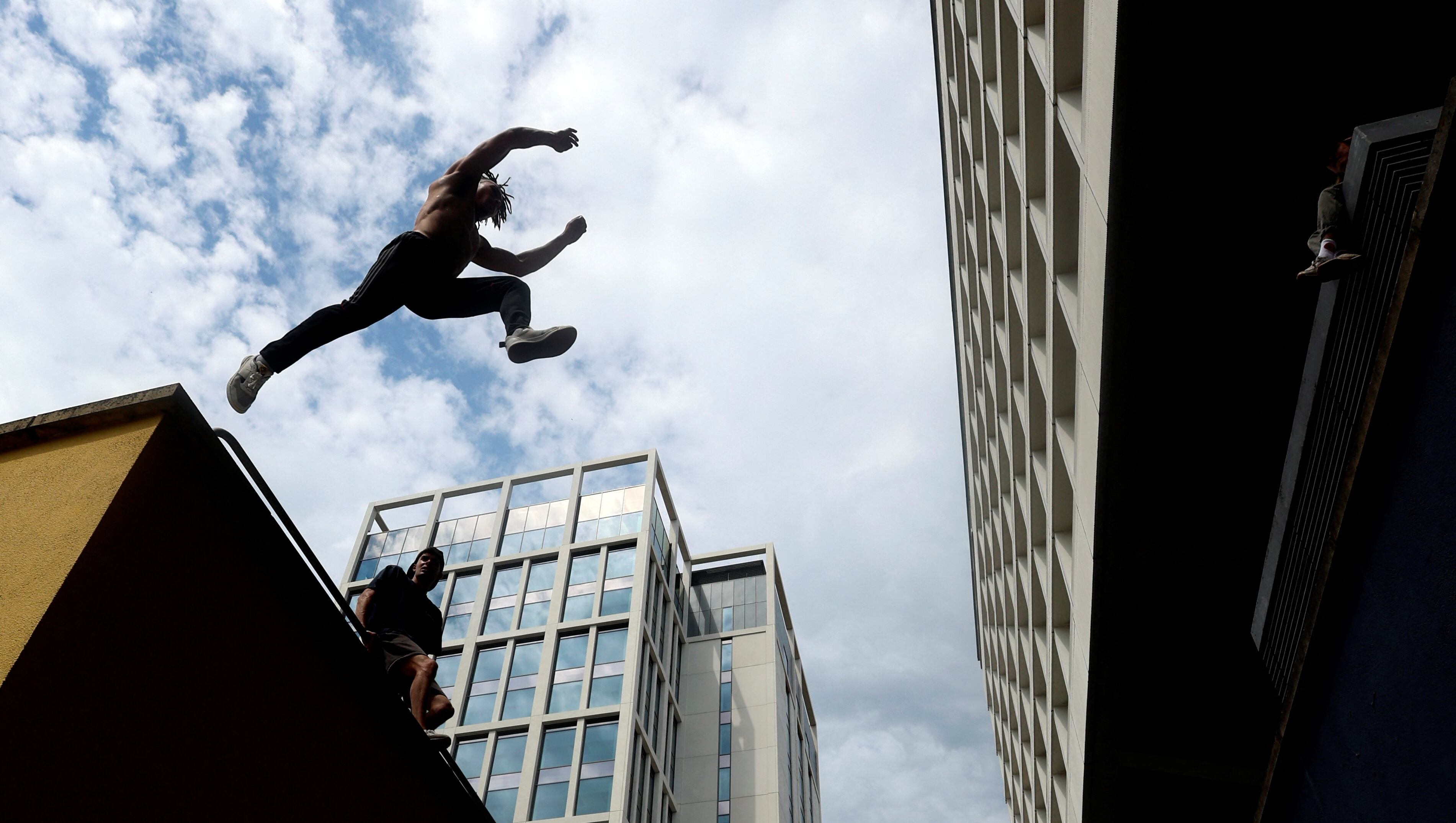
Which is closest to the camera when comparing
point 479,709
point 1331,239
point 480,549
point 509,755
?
point 1331,239

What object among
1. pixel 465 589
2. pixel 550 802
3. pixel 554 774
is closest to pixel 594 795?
pixel 550 802

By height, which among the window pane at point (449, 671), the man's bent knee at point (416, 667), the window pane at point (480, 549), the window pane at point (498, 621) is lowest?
the man's bent knee at point (416, 667)

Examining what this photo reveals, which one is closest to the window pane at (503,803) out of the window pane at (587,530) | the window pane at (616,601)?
the window pane at (616,601)

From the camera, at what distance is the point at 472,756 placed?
134 ft

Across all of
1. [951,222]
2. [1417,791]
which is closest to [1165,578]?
[1417,791]

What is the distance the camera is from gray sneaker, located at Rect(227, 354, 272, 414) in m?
4.33

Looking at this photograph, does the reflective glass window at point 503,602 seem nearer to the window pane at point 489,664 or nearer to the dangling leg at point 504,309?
the window pane at point 489,664

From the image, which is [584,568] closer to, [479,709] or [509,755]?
[479,709]

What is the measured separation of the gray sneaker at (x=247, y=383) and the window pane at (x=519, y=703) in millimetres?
40199

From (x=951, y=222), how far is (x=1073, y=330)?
521 inches

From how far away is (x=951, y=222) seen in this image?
2427 centimetres

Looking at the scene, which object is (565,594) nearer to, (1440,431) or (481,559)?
(481,559)

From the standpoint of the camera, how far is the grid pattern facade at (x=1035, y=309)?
10.5 m

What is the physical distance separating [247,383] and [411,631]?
8.01 feet
